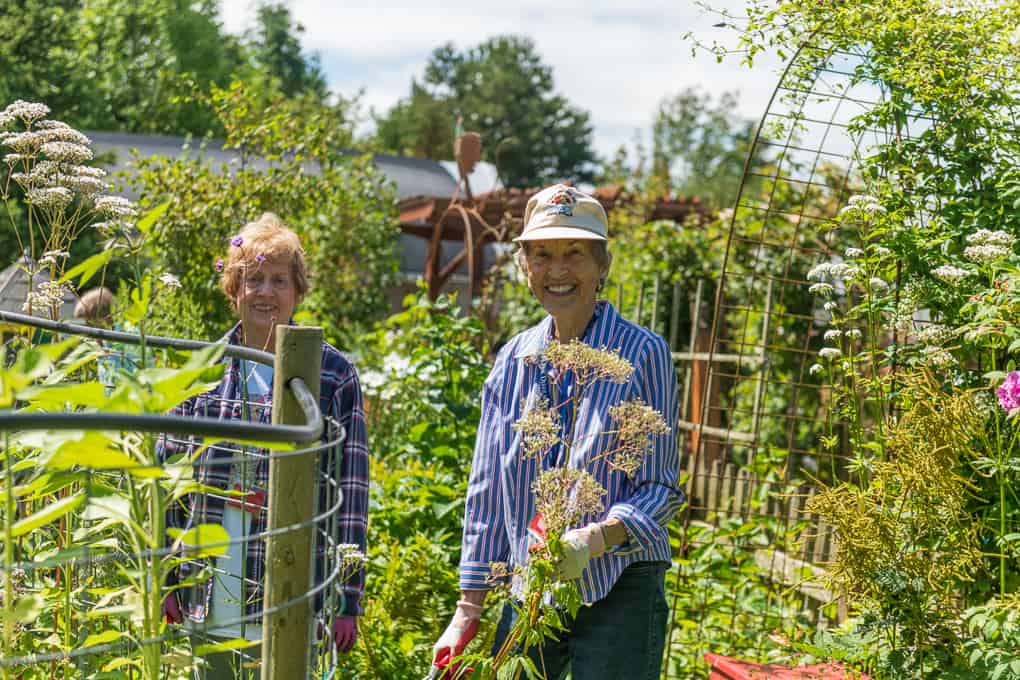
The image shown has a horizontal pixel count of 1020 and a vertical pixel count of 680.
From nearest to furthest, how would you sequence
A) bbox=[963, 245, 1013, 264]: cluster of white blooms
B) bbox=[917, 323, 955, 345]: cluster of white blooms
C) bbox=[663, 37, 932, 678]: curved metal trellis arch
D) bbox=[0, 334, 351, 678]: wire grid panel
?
bbox=[0, 334, 351, 678]: wire grid panel, bbox=[963, 245, 1013, 264]: cluster of white blooms, bbox=[917, 323, 955, 345]: cluster of white blooms, bbox=[663, 37, 932, 678]: curved metal trellis arch

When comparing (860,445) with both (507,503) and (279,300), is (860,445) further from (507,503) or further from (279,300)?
(279,300)

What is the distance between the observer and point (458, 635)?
7.36ft

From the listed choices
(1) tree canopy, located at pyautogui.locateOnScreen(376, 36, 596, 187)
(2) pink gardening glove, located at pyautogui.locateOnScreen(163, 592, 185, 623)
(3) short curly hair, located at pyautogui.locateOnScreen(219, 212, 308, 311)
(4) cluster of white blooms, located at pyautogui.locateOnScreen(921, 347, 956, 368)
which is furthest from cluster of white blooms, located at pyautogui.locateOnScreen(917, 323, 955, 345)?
(1) tree canopy, located at pyautogui.locateOnScreen(376, 36, 596, 187)

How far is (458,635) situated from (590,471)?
463 mm

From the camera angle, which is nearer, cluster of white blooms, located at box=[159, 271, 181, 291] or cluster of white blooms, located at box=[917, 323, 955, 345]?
cluster of white blooms, located at box=[159, 271, 181, 291]

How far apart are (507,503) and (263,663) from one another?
0.88 metres

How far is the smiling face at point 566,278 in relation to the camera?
2268 mm

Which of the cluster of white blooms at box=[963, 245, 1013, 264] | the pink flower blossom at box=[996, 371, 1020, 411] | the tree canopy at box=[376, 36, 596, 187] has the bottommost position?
the pink flower blossom at box=[996, 371, 1020, 411]

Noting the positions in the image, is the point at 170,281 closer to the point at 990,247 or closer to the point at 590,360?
the point at 590,360

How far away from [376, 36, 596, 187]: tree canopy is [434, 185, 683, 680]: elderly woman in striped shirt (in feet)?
127

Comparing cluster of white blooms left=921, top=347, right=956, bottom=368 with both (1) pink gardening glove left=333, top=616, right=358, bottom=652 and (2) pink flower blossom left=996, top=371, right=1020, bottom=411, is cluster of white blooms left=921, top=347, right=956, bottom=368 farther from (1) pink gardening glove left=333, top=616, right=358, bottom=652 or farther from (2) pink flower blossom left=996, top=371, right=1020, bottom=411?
(1) pink gardening glove left=333, top=616, right=358, bottom=652

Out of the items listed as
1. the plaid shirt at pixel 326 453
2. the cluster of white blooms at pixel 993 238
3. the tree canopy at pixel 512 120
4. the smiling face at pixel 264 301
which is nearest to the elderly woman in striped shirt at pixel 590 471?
the plaid shirt at pixel 326 453

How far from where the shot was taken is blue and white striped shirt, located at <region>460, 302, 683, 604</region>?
6.86 feet

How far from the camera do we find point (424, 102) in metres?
45.4
